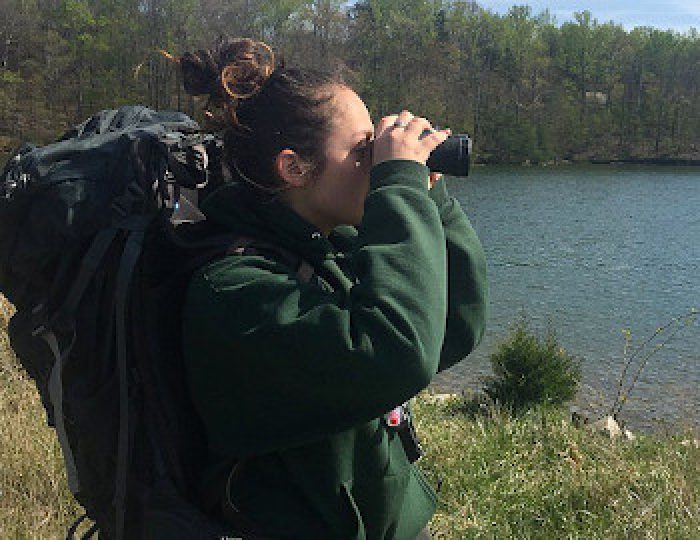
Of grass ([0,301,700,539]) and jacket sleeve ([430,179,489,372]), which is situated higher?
jacket sleeve ([430,179,489,372])

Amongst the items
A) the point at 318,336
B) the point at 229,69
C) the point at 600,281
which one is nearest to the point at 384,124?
the point at 229,69

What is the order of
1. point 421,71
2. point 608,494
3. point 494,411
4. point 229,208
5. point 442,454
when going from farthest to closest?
point 421,71 < point 494,411 < point 442,454 < point 608,494 < point 229,208

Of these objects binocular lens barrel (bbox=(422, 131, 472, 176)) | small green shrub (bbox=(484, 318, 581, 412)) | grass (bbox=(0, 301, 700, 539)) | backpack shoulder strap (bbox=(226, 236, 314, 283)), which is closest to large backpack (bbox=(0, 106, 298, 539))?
backpack shoulder strap (bbox=(226, 236, 314, 283))

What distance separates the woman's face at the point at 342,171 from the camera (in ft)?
4.61

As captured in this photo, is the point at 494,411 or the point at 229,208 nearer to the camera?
the point at 229,208

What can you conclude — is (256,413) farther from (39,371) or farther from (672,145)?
(672,145)

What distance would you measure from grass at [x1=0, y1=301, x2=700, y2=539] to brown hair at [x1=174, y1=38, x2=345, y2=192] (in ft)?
6.20

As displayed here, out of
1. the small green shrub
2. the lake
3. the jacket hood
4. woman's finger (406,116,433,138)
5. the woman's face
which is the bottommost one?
the lake

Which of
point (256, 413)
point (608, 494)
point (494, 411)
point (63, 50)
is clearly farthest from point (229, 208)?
point (63, 50)

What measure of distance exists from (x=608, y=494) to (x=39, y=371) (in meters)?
2.88

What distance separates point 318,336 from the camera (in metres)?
1.17

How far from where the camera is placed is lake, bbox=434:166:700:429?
870cm

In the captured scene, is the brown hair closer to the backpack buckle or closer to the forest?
the backpack buckle

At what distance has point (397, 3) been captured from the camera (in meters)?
63.5
